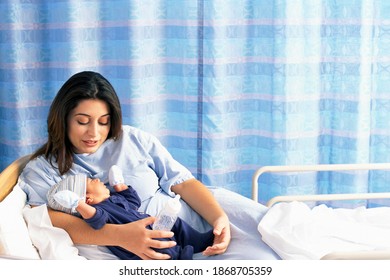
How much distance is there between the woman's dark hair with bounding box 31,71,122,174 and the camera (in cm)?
229

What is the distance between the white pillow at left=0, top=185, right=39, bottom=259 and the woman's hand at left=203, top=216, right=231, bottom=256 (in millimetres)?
554

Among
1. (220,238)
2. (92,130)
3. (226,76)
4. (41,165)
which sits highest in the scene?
(226,76)

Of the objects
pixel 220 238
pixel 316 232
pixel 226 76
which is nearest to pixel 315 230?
pixel 316 232

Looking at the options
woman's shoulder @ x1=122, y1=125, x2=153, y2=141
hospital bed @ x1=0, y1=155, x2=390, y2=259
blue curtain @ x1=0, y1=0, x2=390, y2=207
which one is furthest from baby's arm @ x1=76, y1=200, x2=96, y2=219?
blue curtain @ x1=0, y1=0, x2=390, y2=207

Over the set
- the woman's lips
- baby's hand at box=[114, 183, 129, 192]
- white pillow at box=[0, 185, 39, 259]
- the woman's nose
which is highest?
the woman's nose

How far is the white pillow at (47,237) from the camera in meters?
2.05

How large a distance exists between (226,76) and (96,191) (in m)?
1.37

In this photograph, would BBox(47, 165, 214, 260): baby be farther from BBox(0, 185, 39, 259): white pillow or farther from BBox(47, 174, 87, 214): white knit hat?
BBox(0, 185, 39, 259): white pillow

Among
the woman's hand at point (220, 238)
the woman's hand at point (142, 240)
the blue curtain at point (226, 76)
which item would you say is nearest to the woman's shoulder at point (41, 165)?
the woman's hand at point (142, 240)

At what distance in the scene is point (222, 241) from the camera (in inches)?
86.7

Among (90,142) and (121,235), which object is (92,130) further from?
(121,235)

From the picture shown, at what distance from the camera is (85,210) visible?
2064mm

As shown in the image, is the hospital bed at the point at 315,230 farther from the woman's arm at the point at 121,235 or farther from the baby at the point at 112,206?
the woman's arm at the point at 121,235
